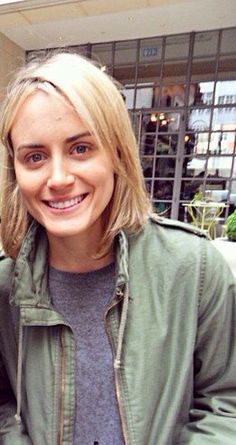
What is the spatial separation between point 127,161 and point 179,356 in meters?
0.44

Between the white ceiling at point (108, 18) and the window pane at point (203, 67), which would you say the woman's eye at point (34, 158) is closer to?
the white ceiling at point (108, 18)

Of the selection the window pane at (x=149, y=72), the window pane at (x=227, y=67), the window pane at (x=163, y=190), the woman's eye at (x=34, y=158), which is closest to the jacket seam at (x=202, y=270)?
the woman's eye at (x=34, y=158)

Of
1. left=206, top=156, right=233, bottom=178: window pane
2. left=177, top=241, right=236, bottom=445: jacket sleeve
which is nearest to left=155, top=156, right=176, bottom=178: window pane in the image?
left=206, top=156, right=233, bottom=178: window pane

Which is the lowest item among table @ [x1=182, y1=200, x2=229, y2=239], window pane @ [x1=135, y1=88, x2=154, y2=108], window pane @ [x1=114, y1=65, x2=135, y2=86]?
table @ [x1=182, y1=200, x2=229, y2=239]

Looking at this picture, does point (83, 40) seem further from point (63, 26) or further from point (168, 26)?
point (168, 26)

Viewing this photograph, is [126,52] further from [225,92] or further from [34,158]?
[34,158]

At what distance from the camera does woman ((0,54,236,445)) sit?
83 centimetres

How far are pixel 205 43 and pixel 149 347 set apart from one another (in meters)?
7.53

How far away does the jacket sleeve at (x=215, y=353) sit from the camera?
2.92ft

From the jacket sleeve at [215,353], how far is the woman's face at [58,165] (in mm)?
296

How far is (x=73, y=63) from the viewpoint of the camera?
0.86 meters

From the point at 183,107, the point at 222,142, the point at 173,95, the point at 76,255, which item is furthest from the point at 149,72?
the point at 76,255

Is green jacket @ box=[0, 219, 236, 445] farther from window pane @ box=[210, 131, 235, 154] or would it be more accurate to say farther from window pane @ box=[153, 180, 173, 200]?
window pane @ box=[153, 180, 173, 200]

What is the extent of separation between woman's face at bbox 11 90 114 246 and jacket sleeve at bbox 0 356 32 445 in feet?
1.38
